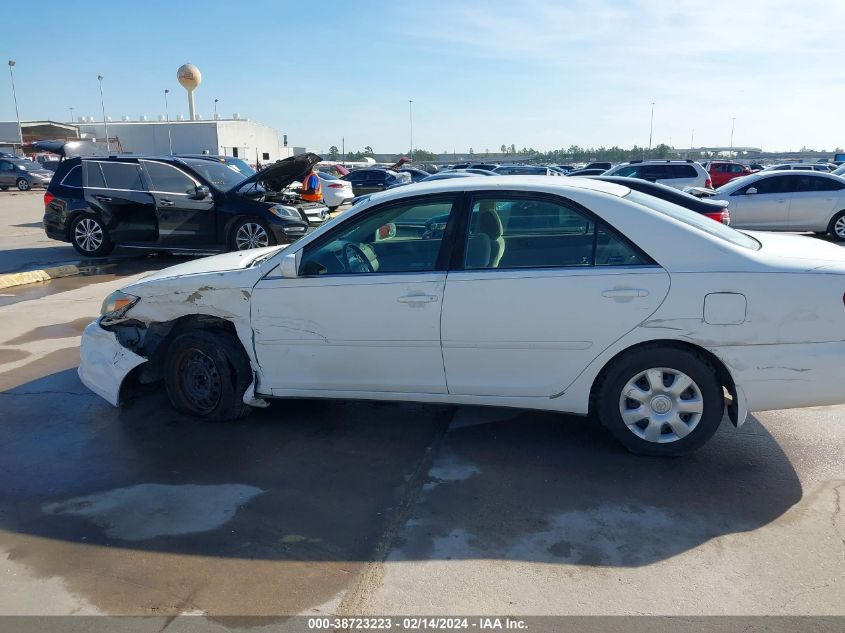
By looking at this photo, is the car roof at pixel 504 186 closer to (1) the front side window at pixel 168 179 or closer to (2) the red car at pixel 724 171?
(1) the front side window at pixel 168 179

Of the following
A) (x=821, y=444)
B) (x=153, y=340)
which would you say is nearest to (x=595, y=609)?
(x=821, y=444)

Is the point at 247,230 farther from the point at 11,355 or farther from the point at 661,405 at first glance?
the point at 661,405

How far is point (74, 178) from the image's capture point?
41.3 feet

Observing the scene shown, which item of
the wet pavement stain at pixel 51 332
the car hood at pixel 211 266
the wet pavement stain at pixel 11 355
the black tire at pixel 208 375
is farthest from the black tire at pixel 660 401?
the wet pavement stain at pixel 51 332

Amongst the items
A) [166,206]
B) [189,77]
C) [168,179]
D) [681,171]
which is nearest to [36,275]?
[166,206]

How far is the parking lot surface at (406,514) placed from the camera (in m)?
3.01

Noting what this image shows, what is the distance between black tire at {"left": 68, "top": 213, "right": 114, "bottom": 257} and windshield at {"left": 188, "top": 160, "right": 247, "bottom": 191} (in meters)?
2.00

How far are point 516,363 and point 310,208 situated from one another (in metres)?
9.35

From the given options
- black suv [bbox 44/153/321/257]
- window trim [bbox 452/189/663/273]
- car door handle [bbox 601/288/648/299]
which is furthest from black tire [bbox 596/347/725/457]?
black suv [bbox 44/153/321/257]

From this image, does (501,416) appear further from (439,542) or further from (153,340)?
(153,340)

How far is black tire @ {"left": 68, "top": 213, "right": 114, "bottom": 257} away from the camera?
12531 mm

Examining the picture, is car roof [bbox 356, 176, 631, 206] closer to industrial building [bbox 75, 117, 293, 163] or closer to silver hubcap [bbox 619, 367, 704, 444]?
silver hubcap [bbox 619, 367, 704, 444]

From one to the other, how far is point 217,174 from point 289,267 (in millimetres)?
9413

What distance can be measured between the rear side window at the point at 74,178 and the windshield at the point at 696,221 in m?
11.2
